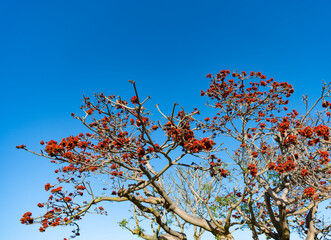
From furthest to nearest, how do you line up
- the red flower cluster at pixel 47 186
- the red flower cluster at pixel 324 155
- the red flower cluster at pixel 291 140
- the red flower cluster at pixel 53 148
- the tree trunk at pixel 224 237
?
the tree trunk at pixel 224 237, the red flower cluster at pixel 47 186, the red flower cluster at pixel 291 140, the red flower cluster at pixel 324 155, the red flower cluster at pixel 53 148

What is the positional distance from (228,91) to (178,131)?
514 centimetres

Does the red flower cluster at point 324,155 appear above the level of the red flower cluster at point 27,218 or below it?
above

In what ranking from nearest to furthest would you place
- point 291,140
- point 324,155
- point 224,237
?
1. point 324,155
2. point 291,140
3. point 224,237

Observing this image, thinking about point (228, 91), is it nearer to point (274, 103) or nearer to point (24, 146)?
point (274, 103)

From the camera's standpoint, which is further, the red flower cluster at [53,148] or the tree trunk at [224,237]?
the tree trunk at [224,237]

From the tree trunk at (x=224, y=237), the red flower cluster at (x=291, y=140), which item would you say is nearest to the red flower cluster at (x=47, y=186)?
the tree trunk at (x=224, y=237)

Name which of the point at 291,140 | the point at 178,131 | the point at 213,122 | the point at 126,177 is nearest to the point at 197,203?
the point at 213,122

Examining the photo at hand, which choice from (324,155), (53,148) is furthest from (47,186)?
(324,155)

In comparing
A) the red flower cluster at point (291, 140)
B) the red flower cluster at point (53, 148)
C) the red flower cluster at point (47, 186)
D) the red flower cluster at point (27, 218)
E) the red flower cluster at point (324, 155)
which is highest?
the red flower cluster at point (291, 140)

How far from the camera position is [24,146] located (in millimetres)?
6309

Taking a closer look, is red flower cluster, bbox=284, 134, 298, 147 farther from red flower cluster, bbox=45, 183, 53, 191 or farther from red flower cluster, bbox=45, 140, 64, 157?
red flower cluster, bbox=45, 183, 53, 191

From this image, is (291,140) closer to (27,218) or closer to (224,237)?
(224,237)

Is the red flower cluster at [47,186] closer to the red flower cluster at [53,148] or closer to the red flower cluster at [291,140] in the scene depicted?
the red flower cluster at [53,148]

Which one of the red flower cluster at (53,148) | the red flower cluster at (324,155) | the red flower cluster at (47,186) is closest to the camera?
the red flower cluster at (53,148)
